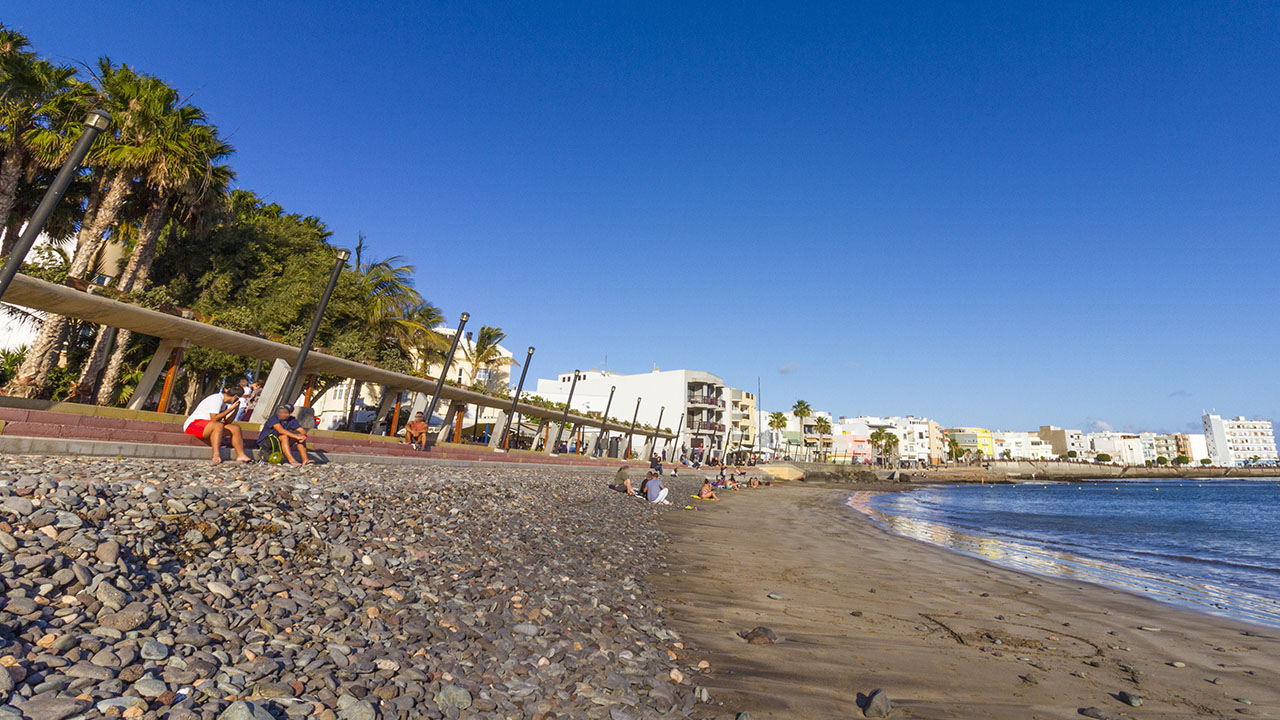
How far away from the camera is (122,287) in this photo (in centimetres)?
2150

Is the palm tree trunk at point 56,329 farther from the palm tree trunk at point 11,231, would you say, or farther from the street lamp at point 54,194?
the street lamp at point 54,194

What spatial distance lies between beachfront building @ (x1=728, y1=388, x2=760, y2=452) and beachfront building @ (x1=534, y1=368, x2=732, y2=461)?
6.47m

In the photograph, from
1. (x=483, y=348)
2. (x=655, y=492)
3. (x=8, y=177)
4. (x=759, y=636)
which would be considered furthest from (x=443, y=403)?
(x=759, y=636)

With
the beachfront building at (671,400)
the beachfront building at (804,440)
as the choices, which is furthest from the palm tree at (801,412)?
the beachfront building at (671,400)

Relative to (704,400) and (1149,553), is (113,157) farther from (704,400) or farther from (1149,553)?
(704,400)

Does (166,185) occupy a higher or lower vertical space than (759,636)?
higher

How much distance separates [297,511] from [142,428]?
7710mm

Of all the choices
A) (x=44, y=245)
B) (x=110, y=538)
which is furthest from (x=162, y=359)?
(x=110, y=538)

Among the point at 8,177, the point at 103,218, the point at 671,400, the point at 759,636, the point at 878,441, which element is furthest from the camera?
the point at 878,441

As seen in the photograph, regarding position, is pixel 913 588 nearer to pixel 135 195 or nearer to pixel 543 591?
pixel 543 591

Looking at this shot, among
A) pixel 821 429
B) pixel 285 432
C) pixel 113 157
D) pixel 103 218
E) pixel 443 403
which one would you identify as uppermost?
pixel 821 429

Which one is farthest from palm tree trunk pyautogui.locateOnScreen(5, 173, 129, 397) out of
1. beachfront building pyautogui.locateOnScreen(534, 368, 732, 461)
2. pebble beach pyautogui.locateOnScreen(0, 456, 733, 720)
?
beachfront building pyautogui.locateOnScreen(534, 368, 732, 461)

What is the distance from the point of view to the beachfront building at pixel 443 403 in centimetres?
4069

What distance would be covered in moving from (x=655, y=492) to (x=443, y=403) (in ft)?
98.1
